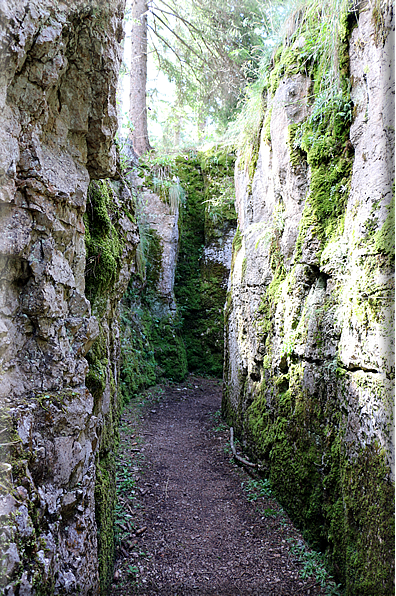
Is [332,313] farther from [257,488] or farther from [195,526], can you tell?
[195,526]

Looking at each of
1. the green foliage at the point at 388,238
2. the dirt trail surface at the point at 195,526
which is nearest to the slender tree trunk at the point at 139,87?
the dirt trail surface at the point at 195,526

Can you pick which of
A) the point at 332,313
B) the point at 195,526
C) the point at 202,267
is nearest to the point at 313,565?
the point at 195,526

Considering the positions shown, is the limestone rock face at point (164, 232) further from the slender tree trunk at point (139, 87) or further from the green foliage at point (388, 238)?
the green foliage at point (388, 238)

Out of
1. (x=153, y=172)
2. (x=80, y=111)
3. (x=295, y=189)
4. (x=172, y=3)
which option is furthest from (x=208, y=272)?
(x=80, y=111)

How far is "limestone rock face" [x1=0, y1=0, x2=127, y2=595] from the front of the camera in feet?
6.14

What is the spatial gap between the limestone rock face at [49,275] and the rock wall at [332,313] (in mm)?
1953

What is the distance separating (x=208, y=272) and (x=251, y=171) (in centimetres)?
469

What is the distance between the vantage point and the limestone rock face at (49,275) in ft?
6.14

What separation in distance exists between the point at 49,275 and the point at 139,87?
9419 mm

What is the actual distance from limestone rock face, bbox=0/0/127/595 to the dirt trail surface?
0.98 metres

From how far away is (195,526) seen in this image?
3.83 meters

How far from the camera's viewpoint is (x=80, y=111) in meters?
2.57

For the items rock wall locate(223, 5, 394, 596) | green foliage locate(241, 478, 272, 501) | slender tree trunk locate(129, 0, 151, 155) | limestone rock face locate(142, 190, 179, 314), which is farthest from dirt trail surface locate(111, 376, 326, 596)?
slender tree trunk locate(129, 0, 151, 155)

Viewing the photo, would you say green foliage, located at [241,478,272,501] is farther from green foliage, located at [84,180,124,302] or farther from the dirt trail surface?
green foliage, located at [84,180,124,302]
